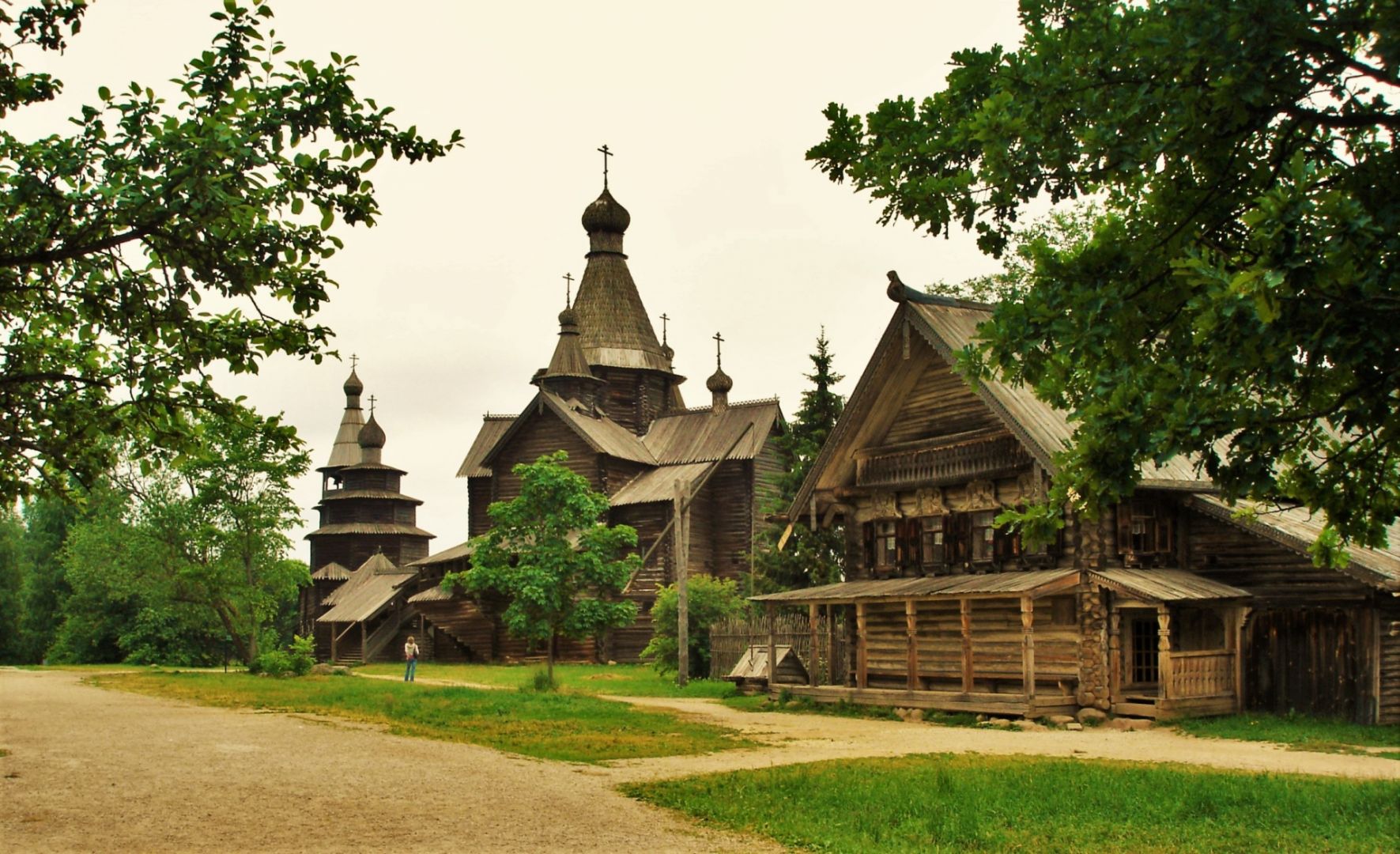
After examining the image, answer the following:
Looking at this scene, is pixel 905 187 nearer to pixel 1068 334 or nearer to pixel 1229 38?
pixel 1068 334

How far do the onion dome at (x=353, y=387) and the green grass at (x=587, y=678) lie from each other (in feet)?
107

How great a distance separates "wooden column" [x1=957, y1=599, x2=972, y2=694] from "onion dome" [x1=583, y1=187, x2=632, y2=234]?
44.8m

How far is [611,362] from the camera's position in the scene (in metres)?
65.9

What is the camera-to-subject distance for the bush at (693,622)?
40.9 meters

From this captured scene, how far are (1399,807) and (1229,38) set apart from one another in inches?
314

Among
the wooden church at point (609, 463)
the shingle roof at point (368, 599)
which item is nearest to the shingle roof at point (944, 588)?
the wooden church at point (609, 463)

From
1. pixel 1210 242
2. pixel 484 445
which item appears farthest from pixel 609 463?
pixel 1210 242

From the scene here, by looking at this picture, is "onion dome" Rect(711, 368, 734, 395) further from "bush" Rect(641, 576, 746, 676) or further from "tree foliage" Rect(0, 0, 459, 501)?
"tree foliage" Rect(0, 0, 459, 501)

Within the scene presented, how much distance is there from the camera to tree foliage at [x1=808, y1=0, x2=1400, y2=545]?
8680 mm

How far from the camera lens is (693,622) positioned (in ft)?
137

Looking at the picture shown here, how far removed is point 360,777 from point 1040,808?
301 inches

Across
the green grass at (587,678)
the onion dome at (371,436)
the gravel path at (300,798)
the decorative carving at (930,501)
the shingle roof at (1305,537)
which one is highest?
the onion dome at (371,436)

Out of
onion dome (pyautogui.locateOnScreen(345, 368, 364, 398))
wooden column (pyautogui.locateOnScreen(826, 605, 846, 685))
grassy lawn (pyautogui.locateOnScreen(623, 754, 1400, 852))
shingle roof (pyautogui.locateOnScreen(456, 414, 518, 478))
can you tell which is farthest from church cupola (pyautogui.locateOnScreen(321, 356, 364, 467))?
grassy lawn (pyautogui.locateOnScreen(623, 754, 1400, 852))

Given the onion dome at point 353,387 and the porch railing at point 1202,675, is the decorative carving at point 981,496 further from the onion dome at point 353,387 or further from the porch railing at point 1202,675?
the onion dome at point 353,387
